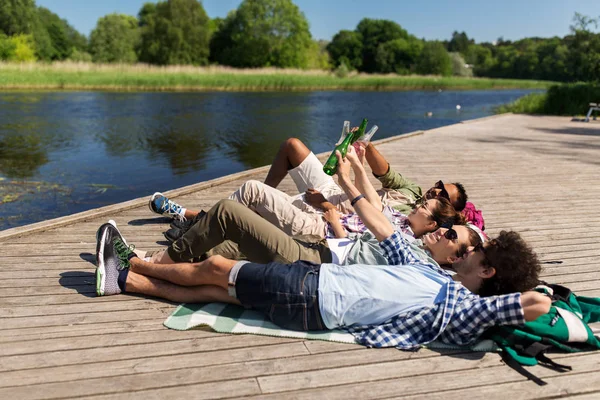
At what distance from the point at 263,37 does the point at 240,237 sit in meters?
55.4

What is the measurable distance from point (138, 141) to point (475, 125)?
8.86 m

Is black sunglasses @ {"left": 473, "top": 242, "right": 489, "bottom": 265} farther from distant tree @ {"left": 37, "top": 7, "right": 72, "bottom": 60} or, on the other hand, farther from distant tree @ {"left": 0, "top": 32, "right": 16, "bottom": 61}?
distant tree @ {"left": 37, "top": 7, "right": 72, "bottom": 60}

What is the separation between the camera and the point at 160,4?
55.6m

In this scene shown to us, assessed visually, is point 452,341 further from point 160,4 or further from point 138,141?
point 160,4

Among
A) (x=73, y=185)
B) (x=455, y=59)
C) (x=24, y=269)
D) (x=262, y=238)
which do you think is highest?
(x=455, y=59)

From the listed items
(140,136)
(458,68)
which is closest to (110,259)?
(140,136)

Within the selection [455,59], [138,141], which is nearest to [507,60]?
[455,59]

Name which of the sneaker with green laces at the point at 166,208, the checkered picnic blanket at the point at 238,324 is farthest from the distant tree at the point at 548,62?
the checkered picnic blanket at the point at 238,324

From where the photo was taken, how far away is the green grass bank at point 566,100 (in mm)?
17062

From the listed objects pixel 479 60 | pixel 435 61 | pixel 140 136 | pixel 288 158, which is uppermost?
pixel 479 60

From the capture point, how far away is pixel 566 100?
1734 centimetres

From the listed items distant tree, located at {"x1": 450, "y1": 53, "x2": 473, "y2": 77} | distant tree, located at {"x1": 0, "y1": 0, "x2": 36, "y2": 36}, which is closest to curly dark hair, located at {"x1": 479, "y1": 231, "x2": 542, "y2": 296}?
distant tree, located at {"x1": 0, "y1": 0, "x2": 36, "y2": 36}

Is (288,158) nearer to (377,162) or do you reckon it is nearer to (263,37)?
(377,162)

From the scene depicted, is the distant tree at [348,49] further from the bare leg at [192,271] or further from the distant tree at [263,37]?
the bare leg at [192,271]
